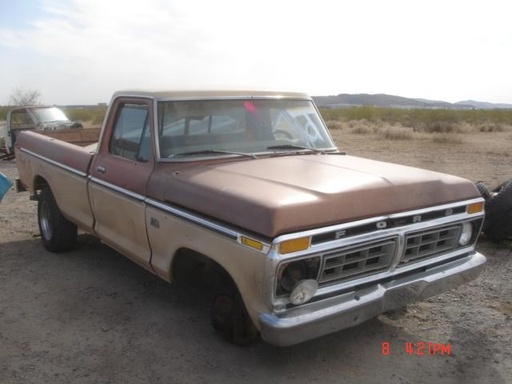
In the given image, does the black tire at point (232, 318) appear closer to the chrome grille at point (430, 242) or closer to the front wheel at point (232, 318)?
the front wheel at point (232, 318)

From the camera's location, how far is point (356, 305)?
9.73ft

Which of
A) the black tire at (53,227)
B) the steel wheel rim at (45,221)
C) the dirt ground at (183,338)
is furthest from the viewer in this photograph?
the steel wheel rim at (45,221)

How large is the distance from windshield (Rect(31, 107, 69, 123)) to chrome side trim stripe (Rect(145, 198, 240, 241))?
11.3 meters

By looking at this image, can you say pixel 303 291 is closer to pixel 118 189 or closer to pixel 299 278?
pixel 299 278

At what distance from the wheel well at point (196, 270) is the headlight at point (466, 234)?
1.74m

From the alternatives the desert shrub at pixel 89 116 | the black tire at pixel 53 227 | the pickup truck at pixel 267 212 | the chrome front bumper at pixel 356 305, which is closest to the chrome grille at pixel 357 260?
the pickup truck at pixel 267 212

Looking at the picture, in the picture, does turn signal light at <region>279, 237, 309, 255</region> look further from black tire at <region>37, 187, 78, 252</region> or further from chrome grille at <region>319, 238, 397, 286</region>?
black tire at <region>37, 187, 78, 252</region>

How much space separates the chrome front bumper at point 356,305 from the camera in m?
2.76

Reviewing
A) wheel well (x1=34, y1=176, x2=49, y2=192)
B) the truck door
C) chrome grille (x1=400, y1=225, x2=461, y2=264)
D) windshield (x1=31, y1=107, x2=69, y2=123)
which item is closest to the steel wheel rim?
wheel well (x1=34, y1=176, x2=49, y2=192)

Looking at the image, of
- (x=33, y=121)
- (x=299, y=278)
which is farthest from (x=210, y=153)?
(x=33, y=121)

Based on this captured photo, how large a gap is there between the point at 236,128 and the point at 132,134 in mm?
876

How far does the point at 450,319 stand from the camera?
3.94 m

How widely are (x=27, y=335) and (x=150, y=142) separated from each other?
1.70 metres

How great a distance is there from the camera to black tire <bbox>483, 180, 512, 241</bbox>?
548 cm
